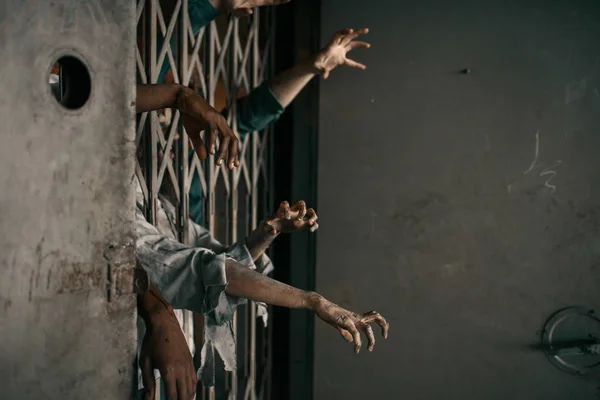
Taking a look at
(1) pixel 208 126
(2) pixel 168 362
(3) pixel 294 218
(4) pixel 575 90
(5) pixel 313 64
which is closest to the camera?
(2) pixel 168 362

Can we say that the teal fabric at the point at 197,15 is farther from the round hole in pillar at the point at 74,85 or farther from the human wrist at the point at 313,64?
the round hole in pillar at the point at 74,85

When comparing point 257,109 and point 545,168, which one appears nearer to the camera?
point 257,109

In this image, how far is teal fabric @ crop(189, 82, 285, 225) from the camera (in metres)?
2.18

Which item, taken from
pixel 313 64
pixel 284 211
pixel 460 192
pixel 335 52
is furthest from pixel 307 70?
pixel 460 192

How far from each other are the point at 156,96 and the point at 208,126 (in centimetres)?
18

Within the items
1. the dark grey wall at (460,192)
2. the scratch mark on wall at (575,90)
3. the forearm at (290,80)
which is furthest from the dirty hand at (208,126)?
the scratch mark on wall at (575,90)

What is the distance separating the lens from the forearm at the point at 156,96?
144 centimetres

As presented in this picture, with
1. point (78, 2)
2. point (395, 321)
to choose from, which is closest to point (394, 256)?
point (395, 321)

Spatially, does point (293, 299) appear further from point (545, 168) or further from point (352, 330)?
point (545, 168)

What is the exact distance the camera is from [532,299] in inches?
113

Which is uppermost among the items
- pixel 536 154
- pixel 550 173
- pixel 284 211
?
pixel 536 154

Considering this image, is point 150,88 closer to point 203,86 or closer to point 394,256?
point 203,86

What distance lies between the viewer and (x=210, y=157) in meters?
2.28

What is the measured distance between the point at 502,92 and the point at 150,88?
204 cm
